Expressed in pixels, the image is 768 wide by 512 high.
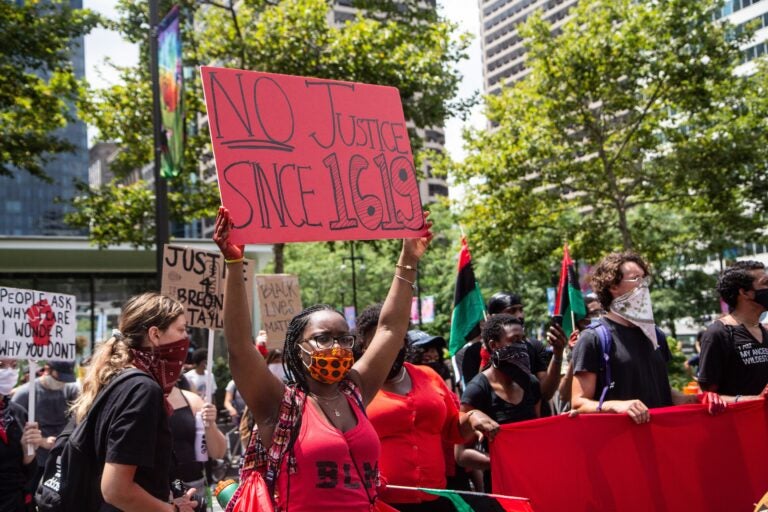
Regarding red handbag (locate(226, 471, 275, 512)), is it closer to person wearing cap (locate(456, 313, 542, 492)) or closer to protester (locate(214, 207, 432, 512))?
protester (locate(214, 207, 432, 512))

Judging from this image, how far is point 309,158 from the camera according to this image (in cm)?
378

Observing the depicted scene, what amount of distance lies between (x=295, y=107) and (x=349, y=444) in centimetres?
168

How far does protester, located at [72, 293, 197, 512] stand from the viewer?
9.46ft

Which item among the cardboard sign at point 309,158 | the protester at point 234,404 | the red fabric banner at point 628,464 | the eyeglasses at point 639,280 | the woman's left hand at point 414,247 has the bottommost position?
the protester at point 234,404

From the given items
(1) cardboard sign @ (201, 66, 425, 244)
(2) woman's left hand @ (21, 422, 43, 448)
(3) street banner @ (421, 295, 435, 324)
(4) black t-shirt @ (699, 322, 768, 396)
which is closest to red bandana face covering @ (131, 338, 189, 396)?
(1) cardboard sign @ (201, 66, 425, 244)

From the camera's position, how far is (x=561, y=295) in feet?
26.4

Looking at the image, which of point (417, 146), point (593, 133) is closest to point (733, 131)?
point (593, 133)

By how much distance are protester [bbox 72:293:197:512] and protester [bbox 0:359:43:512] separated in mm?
1940

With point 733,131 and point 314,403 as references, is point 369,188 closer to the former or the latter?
point 314,403

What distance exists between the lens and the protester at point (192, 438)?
5.42 m

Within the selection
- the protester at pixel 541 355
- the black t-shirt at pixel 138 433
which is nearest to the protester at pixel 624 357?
the protester at pixel 541 355

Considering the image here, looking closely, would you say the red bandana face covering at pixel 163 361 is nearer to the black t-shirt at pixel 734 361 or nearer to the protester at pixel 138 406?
the protester at pixel 138 406

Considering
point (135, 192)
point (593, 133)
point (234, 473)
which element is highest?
point (593, 133)

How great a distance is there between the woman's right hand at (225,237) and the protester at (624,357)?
7.23 ft
